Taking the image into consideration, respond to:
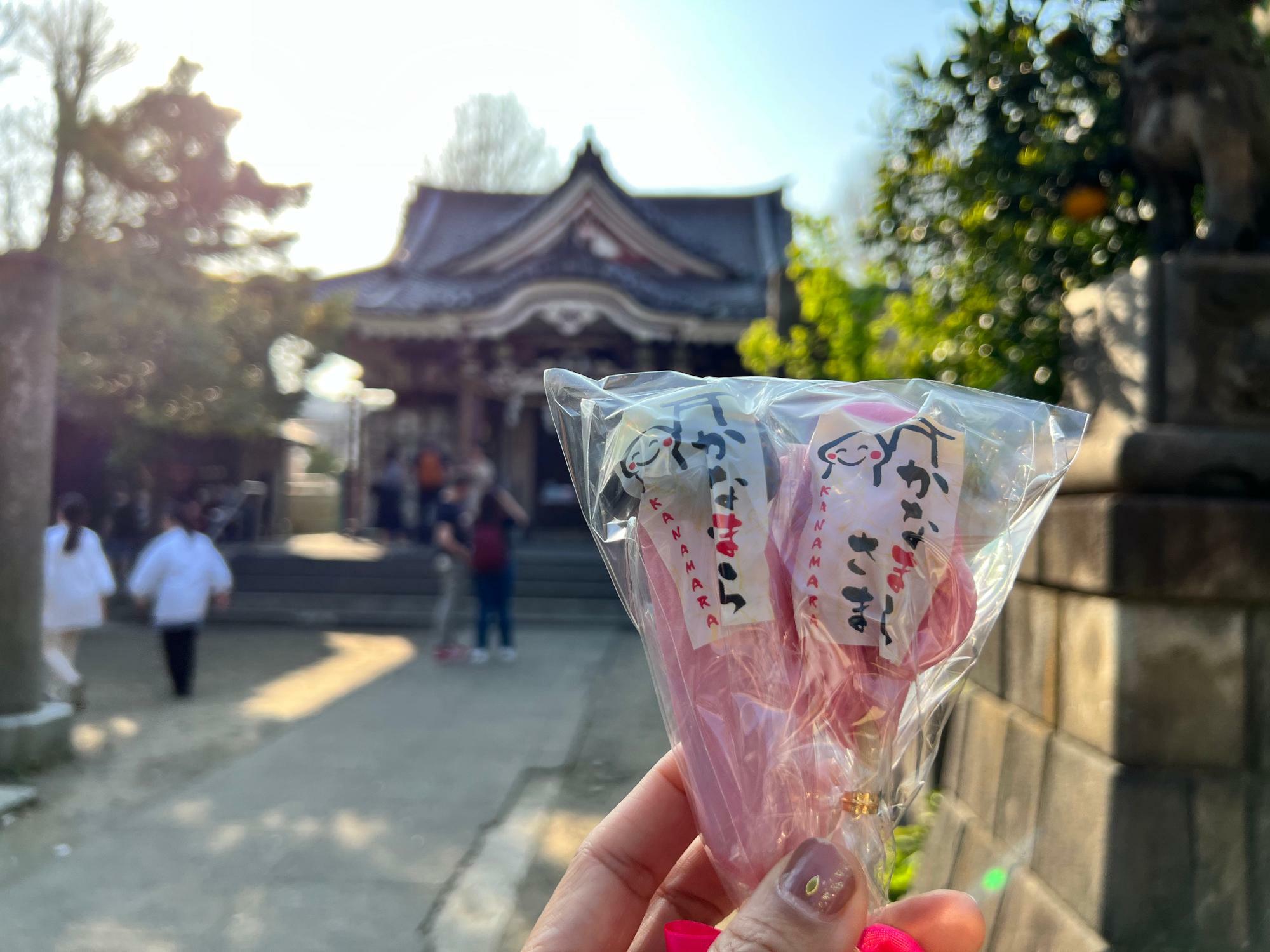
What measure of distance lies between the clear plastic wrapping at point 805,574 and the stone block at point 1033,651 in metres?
1.51

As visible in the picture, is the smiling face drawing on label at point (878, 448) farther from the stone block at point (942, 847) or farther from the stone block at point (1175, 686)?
the stone block at point (942, 847)

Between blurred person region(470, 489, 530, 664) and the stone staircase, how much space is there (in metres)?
2.54

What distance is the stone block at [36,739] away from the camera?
487cm

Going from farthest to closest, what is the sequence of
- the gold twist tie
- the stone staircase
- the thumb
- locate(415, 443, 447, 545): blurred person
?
locate(415, 443, 447, 545): blurred person → the stone staircase → the gold twist tie → the thumb

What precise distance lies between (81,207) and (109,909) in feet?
28.0

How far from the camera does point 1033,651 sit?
2.49 metres

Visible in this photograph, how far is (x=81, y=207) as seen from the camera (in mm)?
9523

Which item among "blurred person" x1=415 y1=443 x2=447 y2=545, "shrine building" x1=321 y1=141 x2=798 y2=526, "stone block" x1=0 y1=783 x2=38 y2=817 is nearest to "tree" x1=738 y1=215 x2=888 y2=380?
"stone block" x1=0 y1=783 x2=38 y2=817

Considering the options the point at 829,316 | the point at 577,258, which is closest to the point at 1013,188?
the point at 829,316

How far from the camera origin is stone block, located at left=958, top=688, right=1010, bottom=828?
2.63 meters

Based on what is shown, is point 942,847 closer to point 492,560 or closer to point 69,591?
point 492,560

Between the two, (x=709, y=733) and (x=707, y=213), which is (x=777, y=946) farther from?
(x=707, y=213)

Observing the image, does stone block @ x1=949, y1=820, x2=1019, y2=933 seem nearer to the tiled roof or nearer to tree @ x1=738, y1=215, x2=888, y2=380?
tree @ x1=738, y1=215, x2=888, y2=380

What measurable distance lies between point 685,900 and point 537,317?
43.6ft
